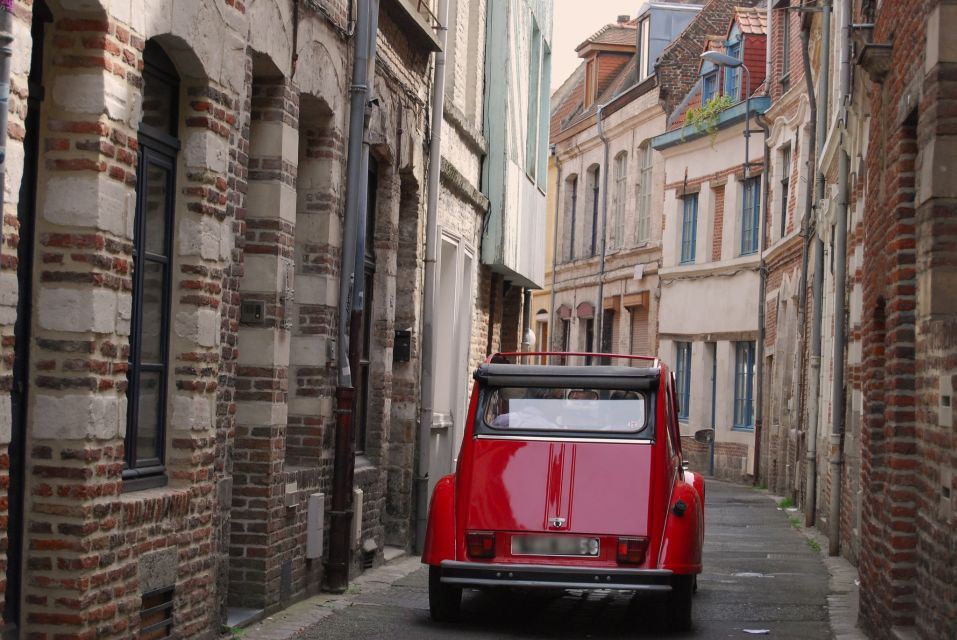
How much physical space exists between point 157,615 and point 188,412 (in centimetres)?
115

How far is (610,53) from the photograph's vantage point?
44.5 meters

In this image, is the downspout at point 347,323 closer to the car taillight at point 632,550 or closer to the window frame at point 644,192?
the car taillight at point 632,550

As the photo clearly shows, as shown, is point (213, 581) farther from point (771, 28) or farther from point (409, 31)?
point (771, 28)

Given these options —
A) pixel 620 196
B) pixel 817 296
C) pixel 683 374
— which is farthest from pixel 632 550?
pixel 620 196

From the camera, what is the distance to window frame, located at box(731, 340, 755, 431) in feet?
105

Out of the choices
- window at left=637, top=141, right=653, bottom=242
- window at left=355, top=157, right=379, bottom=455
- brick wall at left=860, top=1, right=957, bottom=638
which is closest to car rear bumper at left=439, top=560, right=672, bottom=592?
brick wall at left=860, top=1, right=957, bottom=638

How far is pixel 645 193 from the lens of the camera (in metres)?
38.1

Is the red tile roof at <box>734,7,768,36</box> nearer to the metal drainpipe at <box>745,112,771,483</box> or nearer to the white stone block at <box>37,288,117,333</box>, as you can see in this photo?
the metal drainpipe at <box>745,112,771,483</box>

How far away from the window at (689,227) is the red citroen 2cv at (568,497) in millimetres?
23844

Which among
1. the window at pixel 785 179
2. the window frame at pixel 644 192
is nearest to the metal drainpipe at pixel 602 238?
the window frame at pixel 644 192

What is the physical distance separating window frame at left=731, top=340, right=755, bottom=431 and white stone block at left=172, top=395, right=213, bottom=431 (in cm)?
2383

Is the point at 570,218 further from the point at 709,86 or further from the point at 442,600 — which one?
the point at 442,600

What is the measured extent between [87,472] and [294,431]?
4527mm

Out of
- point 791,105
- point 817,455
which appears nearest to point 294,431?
point 817,455
